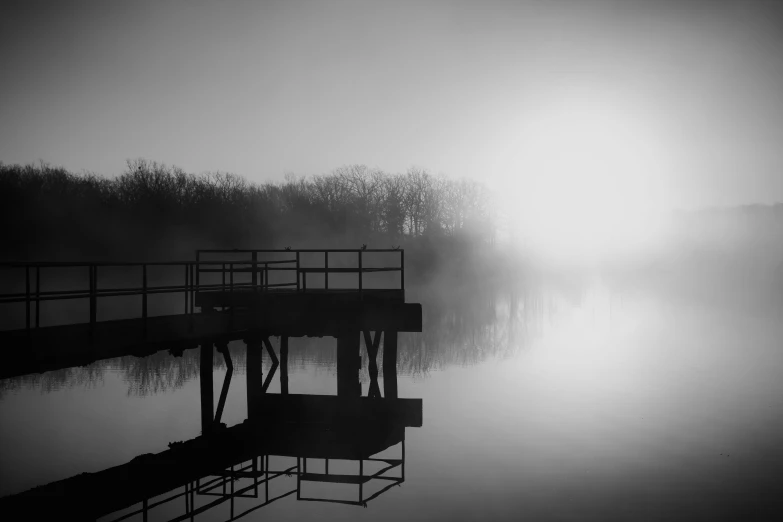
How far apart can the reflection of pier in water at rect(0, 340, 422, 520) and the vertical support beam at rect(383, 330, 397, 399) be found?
10 cm

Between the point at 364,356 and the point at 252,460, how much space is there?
58.6 feet

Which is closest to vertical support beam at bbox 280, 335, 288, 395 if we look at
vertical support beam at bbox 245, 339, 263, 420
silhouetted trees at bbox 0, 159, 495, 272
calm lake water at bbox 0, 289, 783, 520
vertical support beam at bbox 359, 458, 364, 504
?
calm lake water at bbox 0, 289, 783, 520

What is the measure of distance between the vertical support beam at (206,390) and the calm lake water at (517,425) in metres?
0.60

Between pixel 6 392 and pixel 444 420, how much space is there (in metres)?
16.0

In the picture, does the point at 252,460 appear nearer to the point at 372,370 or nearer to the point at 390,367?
the point at 390,367

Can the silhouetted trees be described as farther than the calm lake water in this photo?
Yes

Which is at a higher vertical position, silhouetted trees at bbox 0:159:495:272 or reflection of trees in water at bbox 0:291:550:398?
silhouetted trees at bbox 0:159:495:272

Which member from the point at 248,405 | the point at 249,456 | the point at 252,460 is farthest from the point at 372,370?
the point at 252,460

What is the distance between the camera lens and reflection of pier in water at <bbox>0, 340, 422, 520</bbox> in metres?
13.6

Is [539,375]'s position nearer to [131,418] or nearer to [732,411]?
[732,411]

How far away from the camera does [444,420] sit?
22766 millimetres

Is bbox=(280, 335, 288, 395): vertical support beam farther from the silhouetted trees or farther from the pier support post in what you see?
the silhouetted trees

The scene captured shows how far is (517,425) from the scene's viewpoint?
22.5 metres

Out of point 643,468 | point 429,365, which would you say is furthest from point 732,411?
point 429,365
